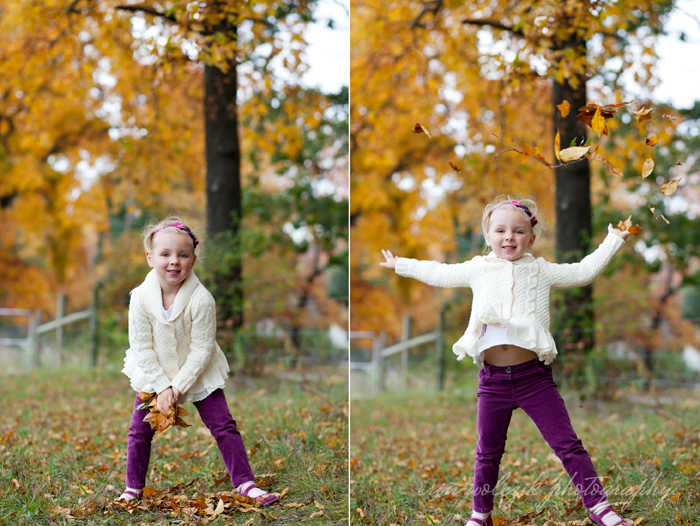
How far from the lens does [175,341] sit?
307 cm

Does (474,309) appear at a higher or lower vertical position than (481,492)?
higher

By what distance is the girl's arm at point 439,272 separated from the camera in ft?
9.71

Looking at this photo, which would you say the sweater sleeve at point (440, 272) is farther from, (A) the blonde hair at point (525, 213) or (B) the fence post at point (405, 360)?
(B) the fence post at point (405, 360)

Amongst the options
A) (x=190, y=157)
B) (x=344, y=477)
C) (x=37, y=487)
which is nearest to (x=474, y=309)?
(x=344, y=477)

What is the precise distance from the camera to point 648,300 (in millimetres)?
13766

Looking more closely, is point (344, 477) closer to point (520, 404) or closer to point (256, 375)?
point (520, 404)

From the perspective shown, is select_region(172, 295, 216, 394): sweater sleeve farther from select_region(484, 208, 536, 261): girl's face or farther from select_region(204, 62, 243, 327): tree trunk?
select_region(204, 62, 243, 327): tree trunk

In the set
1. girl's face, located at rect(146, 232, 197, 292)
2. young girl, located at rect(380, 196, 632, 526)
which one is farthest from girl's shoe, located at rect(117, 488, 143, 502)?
young girl, located at rect(380, 196, 632, 526)

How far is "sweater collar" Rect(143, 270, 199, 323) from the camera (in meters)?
3.04

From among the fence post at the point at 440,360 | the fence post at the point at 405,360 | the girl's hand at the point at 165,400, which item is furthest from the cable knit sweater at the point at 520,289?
the fence post at the point at 405,360

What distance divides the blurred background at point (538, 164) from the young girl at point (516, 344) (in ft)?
0.70

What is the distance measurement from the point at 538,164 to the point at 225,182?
3.98 m

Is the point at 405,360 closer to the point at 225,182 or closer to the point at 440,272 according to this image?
the point at 225,182

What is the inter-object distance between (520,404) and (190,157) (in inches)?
331
